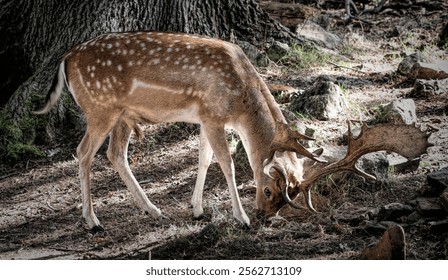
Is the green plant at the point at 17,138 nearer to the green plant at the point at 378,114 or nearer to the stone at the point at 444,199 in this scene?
the green plant at the point at 378,114

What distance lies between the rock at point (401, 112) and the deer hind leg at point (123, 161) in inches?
74.1

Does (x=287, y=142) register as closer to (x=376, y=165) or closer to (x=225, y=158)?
(x=225, y=158)

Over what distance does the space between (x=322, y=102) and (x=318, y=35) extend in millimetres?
1447

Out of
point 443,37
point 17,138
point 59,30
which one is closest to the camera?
point 17,138

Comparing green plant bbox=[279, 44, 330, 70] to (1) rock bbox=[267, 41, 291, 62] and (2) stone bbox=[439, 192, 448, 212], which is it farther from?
(2) stone bbox=[439, 192, 448, 212]

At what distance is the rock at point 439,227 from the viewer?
4566 millimetres

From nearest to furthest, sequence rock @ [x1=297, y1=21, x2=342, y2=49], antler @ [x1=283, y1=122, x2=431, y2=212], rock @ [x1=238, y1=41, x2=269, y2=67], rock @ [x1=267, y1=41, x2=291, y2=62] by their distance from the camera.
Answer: antler @ [x1=283, y1=122, x2=431, y2=212] < rock @ [x1=238, y1=41, x2=269, y2=67] < rock @ [x1=267, y1=41, x2=291, y2=62] < rock @ [x1=297, y1=21, x2=342, y2=49]

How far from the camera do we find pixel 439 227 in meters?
4.57

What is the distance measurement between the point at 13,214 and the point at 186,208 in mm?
1166

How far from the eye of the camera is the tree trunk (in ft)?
20.1

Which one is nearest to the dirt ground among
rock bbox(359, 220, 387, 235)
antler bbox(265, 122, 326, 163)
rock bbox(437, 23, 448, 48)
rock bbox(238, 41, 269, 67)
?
rock bbox(359, 220, 387, 235)

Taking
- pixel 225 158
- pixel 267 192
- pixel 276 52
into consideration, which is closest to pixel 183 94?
pixel 225 158

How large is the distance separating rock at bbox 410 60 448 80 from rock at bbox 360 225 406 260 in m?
2.61
